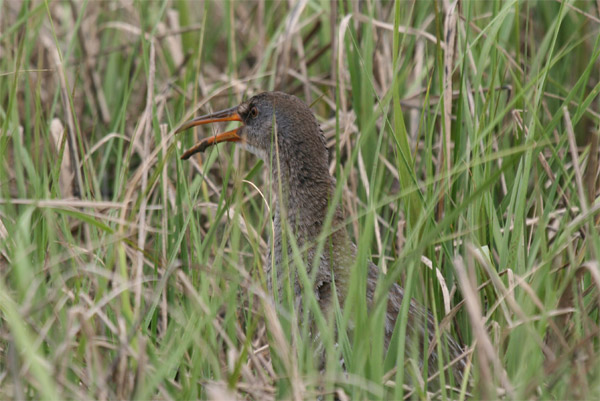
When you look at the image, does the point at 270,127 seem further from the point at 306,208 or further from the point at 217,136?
the point at 306,208

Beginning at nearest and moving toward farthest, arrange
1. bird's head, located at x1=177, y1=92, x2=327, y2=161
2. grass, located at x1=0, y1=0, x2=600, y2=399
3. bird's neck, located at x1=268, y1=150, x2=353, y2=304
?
grass, located at x1=0, y1=0, x2=600, y2=399 < bird's neck, located at x1=268, y1=150, x2=353, y2=304 < bird's head, located at x1=177, y1=92, x2=327, y2=161

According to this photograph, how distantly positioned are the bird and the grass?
13 cm

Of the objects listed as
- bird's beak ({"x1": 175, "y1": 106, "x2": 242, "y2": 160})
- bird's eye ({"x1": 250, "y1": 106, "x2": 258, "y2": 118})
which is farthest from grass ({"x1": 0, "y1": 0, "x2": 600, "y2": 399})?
bird's eye ({"x1": 250, "y1": 106, "x2": 258, "y2": 118})

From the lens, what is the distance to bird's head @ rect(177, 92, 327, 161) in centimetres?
349

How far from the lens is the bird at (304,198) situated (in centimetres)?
304

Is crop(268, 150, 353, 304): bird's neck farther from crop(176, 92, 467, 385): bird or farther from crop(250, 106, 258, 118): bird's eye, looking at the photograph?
crop(250, 106, 258, 118): bird's eye

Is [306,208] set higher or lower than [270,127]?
lower

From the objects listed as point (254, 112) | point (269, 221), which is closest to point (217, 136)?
point (254, 112)

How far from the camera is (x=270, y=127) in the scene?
3637 mm

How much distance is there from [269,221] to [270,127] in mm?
442

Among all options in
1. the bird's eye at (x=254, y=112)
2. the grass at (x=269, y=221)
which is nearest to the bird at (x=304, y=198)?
the bird's eye at (x=254, y=112)

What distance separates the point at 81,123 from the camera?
509 centimetres

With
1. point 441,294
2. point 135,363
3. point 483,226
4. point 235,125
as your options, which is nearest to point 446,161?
point 483,226

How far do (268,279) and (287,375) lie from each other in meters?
1.10
